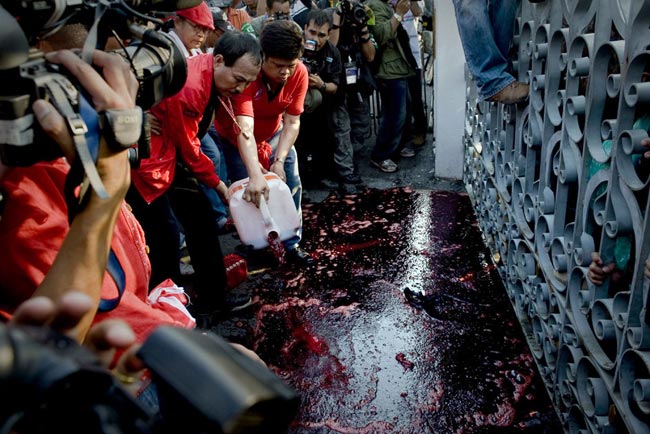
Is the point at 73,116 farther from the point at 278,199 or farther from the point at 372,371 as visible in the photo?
the point at 278,199

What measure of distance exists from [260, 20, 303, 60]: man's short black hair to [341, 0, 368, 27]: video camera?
2.35m

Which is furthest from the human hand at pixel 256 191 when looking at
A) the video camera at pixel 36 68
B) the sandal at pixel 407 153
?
the sandal at pixel 407 153

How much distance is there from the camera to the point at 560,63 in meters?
2.50

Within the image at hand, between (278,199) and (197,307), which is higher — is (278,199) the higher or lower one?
the higher one

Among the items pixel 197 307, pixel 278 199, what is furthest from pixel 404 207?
pixel 197 307

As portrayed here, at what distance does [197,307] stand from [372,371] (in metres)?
1.43

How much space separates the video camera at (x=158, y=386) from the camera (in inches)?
23.2

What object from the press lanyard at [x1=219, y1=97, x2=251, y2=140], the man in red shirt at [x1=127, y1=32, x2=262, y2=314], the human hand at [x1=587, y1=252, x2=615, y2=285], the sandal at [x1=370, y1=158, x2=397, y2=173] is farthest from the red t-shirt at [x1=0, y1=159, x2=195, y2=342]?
the sandal at [x1=370, y1=158, x2=397, y2=173]

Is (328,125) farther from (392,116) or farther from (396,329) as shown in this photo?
Answer: (396,329)

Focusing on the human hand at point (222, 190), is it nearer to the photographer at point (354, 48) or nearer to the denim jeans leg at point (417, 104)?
the photographer at point (354, 48)

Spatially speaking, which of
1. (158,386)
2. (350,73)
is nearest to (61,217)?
(158,386)

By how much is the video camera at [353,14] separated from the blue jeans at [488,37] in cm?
320

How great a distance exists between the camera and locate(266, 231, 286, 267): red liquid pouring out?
3934 mm

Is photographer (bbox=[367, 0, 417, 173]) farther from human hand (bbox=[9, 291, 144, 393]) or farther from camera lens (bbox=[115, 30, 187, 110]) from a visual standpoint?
human hand (bbox=[9, 291, 144, 393])
